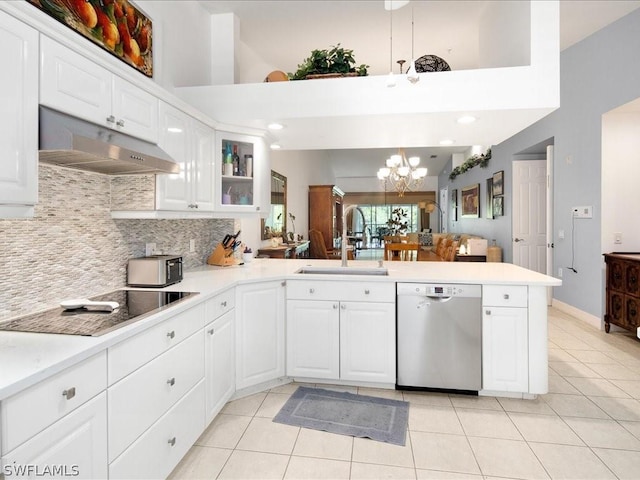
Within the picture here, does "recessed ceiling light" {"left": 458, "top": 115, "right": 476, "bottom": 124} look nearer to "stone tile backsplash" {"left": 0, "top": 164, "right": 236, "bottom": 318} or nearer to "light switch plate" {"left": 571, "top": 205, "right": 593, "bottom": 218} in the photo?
"stone tile backsplash" {"left": 0, "top": 164, "right": 236, "bottom": 318}

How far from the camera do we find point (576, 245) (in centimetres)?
468

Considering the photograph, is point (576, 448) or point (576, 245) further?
Result: point (576, 245)

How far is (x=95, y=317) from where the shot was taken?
1.63 metres

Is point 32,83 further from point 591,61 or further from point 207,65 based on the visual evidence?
point 591,61

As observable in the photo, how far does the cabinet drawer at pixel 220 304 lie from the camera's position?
2182mm

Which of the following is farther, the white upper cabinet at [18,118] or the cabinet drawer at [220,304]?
the cabinet drawer at [220,304]

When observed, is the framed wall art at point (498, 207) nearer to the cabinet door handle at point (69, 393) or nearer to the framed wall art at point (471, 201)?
the framed wall art at point (471, 201)

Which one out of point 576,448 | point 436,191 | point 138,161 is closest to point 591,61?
point 576,448

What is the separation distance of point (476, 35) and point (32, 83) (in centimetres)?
399

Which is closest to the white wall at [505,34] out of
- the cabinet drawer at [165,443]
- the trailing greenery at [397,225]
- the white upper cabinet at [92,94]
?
the white upper cabinet at [92,94]

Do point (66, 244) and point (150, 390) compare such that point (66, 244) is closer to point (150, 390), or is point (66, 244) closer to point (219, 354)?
point (150, 390)

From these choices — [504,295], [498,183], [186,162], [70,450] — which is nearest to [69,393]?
[70,450]

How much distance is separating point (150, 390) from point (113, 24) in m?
2.09

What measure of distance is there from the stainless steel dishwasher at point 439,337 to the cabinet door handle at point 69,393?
2.01m
